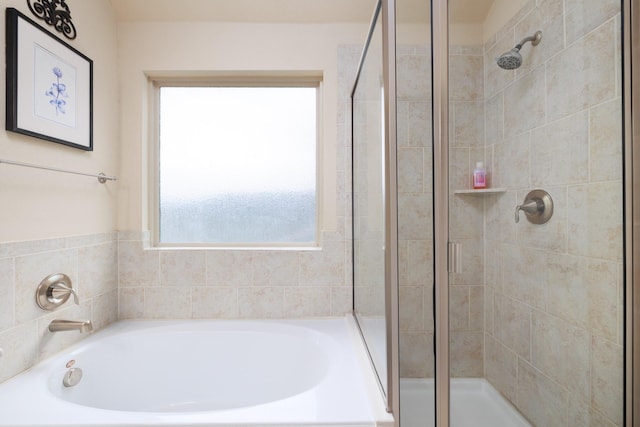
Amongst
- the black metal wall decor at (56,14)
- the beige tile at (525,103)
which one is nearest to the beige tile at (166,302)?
the black metal wall decor at (56,14)

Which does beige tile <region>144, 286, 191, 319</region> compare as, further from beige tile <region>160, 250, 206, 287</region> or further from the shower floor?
the shower floor

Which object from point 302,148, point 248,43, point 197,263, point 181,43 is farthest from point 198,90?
A: point 197,263

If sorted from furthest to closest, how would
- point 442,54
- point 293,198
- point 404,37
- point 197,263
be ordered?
point 293,198 < point 197,263 < point 404,37 < point 442,54

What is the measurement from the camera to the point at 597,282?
2.19 feet

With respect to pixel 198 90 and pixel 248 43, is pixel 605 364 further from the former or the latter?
pixel 198 90

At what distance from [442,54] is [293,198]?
1309mm

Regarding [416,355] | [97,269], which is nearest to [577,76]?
[416,355]

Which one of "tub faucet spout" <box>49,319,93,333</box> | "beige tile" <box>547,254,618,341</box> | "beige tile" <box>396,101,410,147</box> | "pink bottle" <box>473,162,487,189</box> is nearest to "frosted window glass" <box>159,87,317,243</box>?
"tub faucet spout" <box>49,319,93,333</box>

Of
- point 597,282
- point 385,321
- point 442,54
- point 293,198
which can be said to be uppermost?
point 442,54

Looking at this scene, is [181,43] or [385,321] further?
[181,43]

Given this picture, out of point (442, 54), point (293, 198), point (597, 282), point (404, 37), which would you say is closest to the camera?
point (597, 282)

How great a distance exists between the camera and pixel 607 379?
0.68 meters

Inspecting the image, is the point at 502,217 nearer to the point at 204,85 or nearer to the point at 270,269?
the point at 270,269

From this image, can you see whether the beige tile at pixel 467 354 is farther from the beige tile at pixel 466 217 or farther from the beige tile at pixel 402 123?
the beige tile at pixel 402 123
